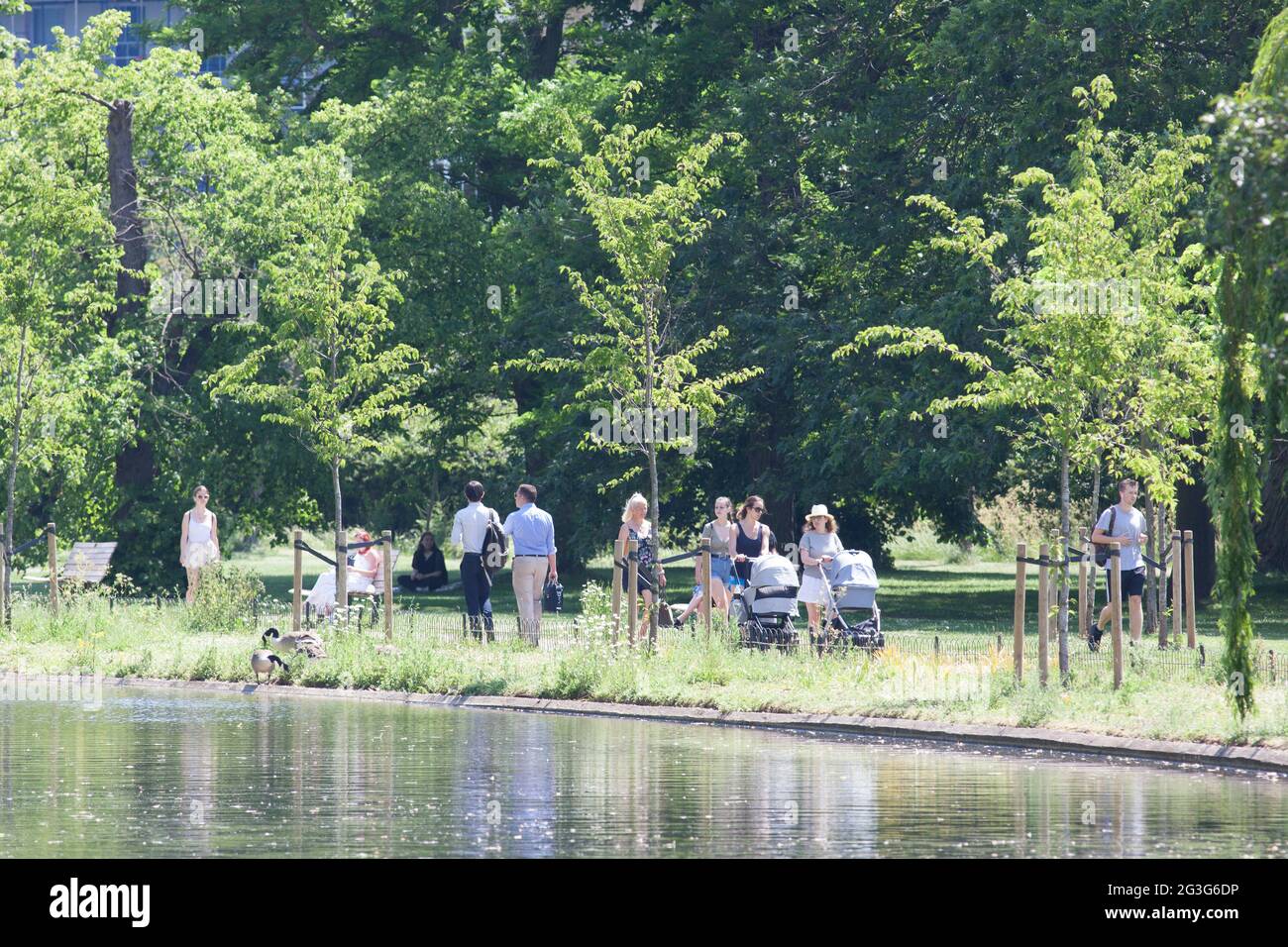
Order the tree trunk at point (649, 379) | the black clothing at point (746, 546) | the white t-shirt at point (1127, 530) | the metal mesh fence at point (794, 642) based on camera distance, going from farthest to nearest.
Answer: the black clothing at point (746, 546)
the tree trunk at point (649, 379)
the white t-shirt at point (1127, 530)
the metal mesh fence at point (794, 642)

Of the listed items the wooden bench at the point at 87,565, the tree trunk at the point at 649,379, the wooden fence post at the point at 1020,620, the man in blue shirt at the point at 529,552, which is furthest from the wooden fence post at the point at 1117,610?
the wooden bench at the point at 87,565

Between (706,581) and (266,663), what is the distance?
14.4 ft

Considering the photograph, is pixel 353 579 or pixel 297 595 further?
pixel 353 579

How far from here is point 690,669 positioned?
62.1ft

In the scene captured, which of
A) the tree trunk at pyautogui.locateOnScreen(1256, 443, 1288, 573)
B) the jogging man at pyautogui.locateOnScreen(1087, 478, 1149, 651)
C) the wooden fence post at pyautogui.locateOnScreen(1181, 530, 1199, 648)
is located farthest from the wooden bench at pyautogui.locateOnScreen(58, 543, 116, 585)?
the tree trunk at pyautogui.locateOnScreen(1256, 443, 1288, 573)

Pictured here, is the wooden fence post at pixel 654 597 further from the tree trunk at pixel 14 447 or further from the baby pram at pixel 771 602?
the tree trunk at pixel 14 447

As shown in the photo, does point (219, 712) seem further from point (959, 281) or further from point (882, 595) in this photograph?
point (882, 595)

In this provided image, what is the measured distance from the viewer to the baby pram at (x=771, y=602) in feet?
66.6

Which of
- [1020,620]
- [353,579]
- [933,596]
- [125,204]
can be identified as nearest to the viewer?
[1020,620]

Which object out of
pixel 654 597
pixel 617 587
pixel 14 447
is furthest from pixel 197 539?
pixel 617 587

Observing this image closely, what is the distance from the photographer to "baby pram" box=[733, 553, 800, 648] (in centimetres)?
2030

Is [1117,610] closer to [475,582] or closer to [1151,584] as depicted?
[1151,584]

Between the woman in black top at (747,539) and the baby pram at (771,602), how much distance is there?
6.52ft
